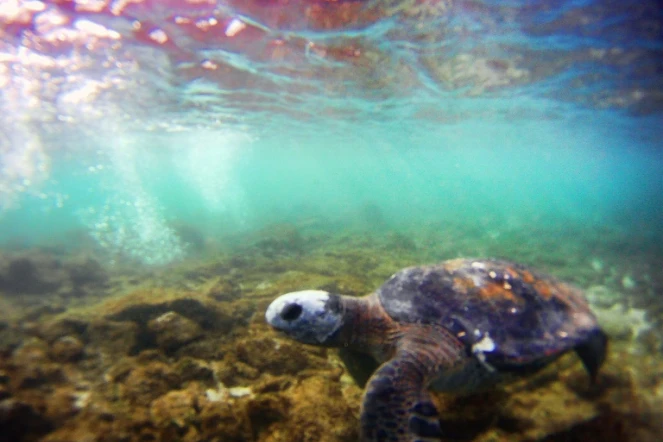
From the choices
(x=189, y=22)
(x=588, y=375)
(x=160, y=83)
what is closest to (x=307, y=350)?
(x=588, y=375)

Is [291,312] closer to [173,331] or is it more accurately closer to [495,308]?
[173,331]

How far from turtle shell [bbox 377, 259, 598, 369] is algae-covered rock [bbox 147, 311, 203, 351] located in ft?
9.53

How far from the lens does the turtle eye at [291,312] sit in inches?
147

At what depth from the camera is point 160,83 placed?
50.8 feet

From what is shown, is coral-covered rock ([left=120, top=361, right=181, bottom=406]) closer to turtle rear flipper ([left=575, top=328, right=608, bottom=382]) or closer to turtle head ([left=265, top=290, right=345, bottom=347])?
turtle head ([left=265, top=290, right=345, bottom=347])

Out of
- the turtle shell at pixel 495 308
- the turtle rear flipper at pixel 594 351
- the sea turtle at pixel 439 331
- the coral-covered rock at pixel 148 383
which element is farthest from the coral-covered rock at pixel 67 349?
the turtle rear flipper at pixel 594 351

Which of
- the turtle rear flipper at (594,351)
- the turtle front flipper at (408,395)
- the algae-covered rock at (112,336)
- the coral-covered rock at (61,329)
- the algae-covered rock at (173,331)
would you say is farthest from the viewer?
the coral-covered rock at (61,329)

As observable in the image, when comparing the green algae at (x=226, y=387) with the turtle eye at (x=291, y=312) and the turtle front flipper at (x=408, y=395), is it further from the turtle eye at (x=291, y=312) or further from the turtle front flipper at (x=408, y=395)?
the turtle eye at (x=291, y=312)

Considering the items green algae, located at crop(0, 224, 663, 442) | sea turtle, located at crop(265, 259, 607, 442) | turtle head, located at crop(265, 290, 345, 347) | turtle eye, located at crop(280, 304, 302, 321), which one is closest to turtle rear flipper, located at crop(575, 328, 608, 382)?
sea turtle, located at crop(265, 259, 607, 442)

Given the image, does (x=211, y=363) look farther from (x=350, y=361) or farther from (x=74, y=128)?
(x=74, y=128)

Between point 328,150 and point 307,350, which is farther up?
point 307,350

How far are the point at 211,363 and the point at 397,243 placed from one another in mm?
13640

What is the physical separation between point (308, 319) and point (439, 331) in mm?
1522

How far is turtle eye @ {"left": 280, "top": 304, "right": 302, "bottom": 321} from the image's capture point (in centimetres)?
374
